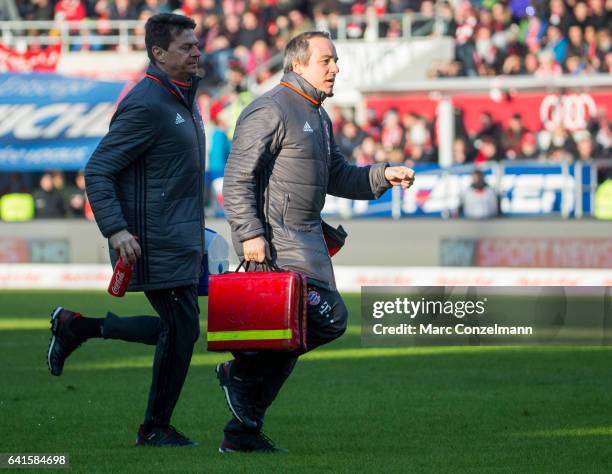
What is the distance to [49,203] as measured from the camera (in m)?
25.8

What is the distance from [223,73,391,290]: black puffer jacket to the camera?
282 inches

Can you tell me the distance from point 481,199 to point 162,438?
1558 centimetres

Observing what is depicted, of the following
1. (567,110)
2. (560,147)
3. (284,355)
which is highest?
(567,110)

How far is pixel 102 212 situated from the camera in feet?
23.5

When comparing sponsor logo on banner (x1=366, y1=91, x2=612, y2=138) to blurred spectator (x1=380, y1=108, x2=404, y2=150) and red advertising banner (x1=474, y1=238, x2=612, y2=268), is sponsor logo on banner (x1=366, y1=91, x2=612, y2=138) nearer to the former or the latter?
blurred spectator (x1=380, y1=108, x2=404, y2=150)

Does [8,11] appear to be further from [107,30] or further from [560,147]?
[560,147]

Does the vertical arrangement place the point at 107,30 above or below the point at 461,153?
above

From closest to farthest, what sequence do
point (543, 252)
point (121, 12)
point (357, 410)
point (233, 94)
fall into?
point (357, 410) → point (543, 252) → point (233, 94) → point (121, 12)

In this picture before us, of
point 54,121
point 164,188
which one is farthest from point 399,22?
point 164,188

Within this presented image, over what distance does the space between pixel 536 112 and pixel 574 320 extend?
12983 mm

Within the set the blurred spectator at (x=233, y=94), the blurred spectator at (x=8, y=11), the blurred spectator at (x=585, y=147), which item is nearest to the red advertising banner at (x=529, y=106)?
the blurred spectator at (x=233, y=94)

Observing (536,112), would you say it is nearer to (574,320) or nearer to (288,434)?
(574,320)

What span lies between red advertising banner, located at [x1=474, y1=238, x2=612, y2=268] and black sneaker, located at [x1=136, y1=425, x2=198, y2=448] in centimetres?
1507

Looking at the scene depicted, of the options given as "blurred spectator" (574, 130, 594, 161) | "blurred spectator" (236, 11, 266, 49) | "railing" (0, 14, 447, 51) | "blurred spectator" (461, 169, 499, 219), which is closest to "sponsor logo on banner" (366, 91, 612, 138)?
"railing" (0, 14, 447, 51)
